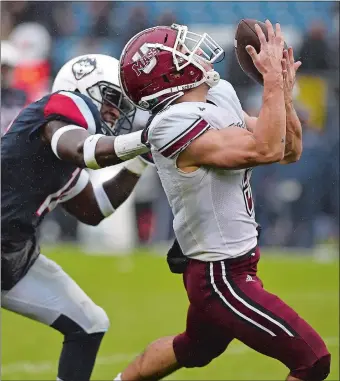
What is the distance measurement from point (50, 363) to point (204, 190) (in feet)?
8.40

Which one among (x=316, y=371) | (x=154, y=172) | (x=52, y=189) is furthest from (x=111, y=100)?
(x=154, y=172)

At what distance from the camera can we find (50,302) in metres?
4.27

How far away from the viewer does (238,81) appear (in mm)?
9641

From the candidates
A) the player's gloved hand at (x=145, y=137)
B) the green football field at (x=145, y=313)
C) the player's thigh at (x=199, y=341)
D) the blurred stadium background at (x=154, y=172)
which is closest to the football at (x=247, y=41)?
the player's gloved hand at (x=145, y=137)

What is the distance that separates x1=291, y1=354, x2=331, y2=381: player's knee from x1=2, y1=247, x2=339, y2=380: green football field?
1.63 meters

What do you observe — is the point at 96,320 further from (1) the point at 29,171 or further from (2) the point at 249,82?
(2) the point at 249,82

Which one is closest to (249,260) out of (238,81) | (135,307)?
(135,307)

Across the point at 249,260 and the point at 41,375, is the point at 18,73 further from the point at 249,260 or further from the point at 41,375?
the point at 249,260

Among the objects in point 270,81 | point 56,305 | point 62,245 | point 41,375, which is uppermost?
point 270,81

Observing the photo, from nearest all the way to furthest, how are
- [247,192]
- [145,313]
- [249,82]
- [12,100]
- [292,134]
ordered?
1. [247,192]
2. [292,134]
3. [145,313]
4. [12,100]
5. [249,82]

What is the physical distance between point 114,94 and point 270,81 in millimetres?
1051

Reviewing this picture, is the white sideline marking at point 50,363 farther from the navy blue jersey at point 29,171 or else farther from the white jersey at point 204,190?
the white jersey at point 204,190

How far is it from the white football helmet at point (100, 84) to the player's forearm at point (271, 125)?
1.01 metres

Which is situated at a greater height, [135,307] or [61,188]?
[61,188]
